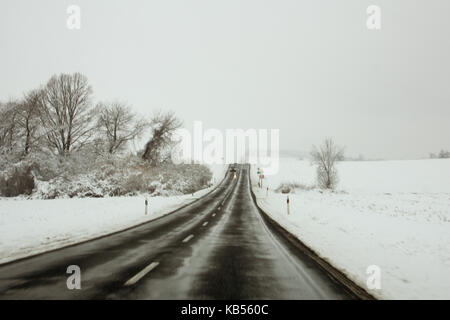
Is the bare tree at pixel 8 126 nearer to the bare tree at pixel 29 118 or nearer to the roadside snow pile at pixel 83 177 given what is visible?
the bare tree at pixel 29 118

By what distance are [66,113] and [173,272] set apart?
94.0 feet

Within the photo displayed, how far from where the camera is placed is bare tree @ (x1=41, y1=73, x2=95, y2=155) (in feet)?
86.3

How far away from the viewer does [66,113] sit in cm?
2705

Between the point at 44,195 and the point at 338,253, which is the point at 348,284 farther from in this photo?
the point at 44,195

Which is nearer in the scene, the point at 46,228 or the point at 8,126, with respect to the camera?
the point at 46,228

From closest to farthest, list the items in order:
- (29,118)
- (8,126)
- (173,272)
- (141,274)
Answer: (141,274), (173,272), (8,126), (29,118)

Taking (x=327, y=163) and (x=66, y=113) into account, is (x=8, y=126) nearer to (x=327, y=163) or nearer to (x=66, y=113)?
(x=66, y=113)

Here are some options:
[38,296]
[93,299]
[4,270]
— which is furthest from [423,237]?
[4,270]

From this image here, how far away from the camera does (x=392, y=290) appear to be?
455 centimetres

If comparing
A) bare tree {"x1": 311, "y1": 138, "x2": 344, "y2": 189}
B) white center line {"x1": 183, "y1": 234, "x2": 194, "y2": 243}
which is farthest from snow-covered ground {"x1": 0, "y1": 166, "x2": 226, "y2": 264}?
bare tree {"x1": 311, "y1": 138, "x2": 344, "y2": 189}

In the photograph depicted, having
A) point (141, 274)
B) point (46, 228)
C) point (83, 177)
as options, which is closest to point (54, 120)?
point (83, 177)

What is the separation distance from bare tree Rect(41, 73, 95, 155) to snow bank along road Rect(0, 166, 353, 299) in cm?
2295

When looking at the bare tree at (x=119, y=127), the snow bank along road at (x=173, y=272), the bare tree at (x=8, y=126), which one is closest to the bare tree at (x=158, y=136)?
the bare tree at (x=119, y=127)

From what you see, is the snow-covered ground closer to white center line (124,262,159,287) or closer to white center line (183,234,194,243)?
white center line (183,234,194,243)
